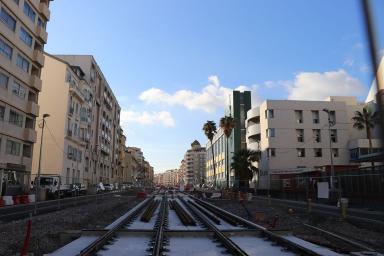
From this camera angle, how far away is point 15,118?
47719mm

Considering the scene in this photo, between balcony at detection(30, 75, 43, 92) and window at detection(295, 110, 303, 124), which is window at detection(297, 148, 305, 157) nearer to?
window at detection(295, 110, 303, 124)

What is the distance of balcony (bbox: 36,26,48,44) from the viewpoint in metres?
53.3

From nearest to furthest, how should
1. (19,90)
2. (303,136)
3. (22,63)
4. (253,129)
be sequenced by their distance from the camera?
A: (19,90), (22,63), (303,136), (253,129)

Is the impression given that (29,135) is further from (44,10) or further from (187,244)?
(187,244)

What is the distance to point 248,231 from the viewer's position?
16938 mm

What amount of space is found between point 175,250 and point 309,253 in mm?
4050

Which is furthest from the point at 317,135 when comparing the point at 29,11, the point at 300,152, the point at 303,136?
the point at 29,11

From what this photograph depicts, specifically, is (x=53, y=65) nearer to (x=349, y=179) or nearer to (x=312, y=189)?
(x=312, y=189)

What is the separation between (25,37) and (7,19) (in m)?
5.32

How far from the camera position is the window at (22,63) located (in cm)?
4838

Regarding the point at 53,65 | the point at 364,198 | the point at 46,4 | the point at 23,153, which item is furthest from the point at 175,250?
the point at 53,65

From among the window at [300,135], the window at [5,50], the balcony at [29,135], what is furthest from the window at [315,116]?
the window at [5,50]

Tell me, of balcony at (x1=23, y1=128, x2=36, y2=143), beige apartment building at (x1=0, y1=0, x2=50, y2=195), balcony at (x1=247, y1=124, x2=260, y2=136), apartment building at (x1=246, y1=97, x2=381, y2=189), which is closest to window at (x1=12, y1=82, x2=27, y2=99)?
beige apartment building at (x1=0, y1=0, x2=50, y2=195)

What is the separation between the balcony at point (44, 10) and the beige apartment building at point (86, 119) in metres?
13.7
